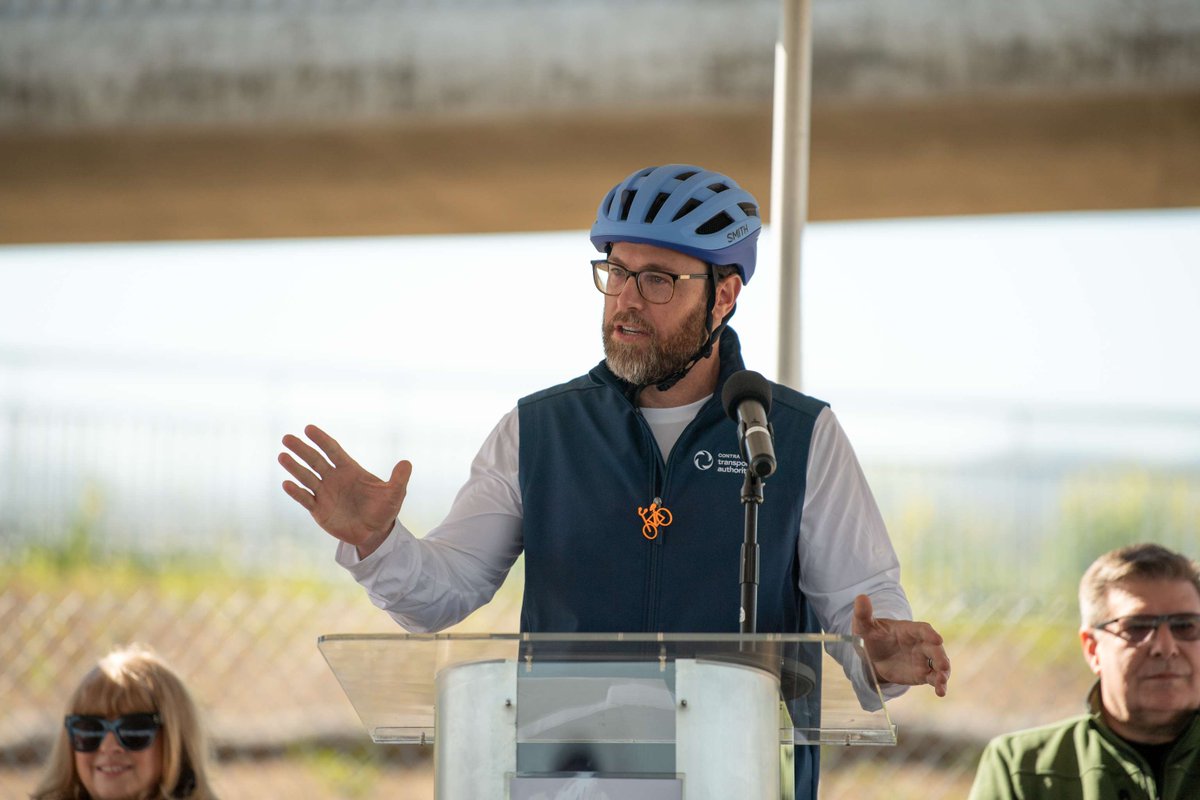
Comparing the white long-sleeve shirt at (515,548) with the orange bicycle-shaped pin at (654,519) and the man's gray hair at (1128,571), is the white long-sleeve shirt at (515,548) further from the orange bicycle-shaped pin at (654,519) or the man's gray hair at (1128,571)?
the man's gray hair at (1128,571)

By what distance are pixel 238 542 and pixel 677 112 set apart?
287cm

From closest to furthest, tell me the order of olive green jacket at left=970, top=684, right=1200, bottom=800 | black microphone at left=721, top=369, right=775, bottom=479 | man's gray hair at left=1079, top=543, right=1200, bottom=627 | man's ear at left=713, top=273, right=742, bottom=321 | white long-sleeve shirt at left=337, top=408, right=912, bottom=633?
black microphone at left=721, top=369, right=775, bottom=479 < white long-sleeve shirt at left=337, top=408, right=912, bottom=633 < man's ear at left=713, top=273, right=742, bottom=321 < olive green jacket at left=970, top=684, right=1200, bottom=800 < man's gray hair at left=1079, top=543, right=1200, bottom=627

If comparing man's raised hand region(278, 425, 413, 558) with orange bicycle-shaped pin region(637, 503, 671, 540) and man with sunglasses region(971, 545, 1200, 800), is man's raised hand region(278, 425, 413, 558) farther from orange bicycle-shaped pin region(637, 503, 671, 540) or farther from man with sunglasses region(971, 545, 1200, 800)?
man with sunglasses region(971, 545, 1200, 800)

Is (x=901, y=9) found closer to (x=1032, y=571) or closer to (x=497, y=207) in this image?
(x=497, y=207)

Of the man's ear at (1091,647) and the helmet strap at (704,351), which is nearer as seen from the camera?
the helmet strap at (704,351)

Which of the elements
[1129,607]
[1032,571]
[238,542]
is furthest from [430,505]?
[1129,607]

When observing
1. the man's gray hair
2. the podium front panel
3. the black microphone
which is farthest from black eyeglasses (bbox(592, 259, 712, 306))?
the man's gray hair

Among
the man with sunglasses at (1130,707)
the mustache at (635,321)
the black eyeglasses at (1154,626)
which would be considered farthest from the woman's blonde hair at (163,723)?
the black eyeglasses at (1154,626)

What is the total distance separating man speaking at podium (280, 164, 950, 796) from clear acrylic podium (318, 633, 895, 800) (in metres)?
0.72

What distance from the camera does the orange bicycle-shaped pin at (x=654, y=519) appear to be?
9.48ft

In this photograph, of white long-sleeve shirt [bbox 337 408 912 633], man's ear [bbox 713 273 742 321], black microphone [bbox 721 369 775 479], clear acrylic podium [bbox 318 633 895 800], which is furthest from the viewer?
man's ear [bbox 713 273 742 321]

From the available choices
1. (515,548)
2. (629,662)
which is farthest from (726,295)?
(629,662)

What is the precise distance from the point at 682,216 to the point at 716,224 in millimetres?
85

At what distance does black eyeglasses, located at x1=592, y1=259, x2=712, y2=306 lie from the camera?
3.04 m
